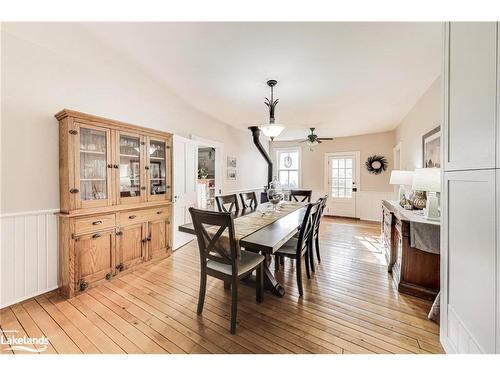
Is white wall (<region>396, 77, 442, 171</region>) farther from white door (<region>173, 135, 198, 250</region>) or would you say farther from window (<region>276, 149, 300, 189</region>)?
white door (<region>173, 135, 198, 250</region>)

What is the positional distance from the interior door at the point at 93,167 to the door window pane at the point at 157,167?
0.60 m

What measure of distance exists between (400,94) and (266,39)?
2460 millimetres

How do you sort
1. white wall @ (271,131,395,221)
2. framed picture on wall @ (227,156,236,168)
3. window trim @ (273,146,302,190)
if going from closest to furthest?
1. framed picture on wall @ (227,156,236,168)
2. white wall @ (271,131,395,221)
3. window trim @ (273,146,302,190)

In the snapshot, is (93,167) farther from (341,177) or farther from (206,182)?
(341,177)

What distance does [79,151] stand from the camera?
2162 mm

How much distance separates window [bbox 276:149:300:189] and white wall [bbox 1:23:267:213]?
5187mm

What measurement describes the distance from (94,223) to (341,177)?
20.3 feet

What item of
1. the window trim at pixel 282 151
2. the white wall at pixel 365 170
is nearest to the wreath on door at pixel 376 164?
the white wall at pixel 365 170

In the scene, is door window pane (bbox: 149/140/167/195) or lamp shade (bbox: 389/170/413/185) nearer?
door window pane (bbox: 149/140/167/195)

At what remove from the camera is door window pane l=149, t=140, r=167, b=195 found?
9.85 feet

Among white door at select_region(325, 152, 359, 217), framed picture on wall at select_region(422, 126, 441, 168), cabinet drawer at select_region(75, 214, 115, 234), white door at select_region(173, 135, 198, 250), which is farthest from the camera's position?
white door at select_region(325, 152, 359, 217)

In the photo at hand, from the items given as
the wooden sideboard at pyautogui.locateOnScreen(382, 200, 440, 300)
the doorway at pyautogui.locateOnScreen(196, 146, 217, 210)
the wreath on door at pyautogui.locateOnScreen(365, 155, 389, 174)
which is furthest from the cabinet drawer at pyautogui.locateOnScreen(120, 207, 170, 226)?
the wreath on door at pyautogui.locateOnScreen(365, 155, 389, 174)

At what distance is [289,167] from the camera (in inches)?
283
